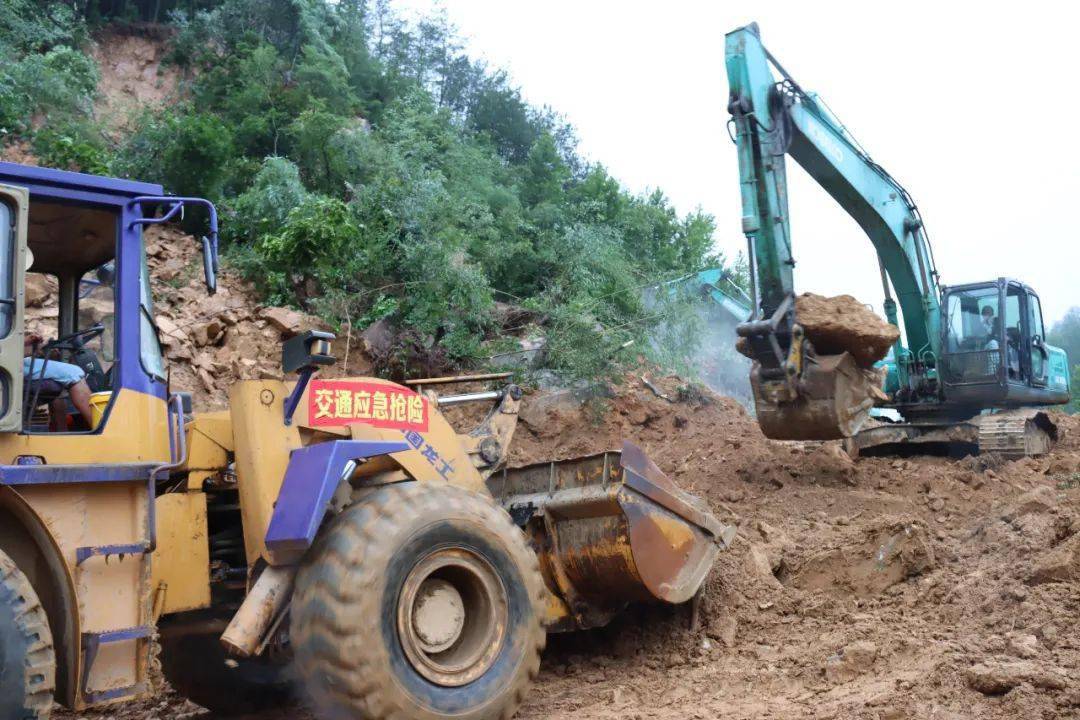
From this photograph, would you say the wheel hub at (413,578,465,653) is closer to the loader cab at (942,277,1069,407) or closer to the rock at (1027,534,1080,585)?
the rock at (1027,534,1080,585)

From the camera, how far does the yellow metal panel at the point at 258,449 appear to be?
14.1ft

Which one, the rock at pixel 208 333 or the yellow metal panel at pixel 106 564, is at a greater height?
the rock at pixel 208 333

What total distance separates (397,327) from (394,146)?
450cm

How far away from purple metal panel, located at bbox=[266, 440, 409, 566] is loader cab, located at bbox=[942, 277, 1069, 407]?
30.0 feet

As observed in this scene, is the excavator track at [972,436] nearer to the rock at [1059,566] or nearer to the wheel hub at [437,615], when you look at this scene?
the rock at [1059,566]

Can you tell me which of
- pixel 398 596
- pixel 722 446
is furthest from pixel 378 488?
pixel 722 446

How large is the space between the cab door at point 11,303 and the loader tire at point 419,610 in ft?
4.35

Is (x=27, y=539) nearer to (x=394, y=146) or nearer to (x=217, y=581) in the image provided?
(x=217, y=581)

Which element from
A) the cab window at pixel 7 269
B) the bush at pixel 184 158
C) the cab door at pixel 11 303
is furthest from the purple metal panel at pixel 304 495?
the bush at pixel 184 158

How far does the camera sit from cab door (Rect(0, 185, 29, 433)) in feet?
11.9

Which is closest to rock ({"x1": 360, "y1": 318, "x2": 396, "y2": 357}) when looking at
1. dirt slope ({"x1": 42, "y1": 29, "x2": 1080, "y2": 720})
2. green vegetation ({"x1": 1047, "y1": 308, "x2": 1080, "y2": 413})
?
dirt slope ({"x1": 42, "y1": 29, "x2": 1080, "y2": 720})

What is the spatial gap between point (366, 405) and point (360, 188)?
33.0ft

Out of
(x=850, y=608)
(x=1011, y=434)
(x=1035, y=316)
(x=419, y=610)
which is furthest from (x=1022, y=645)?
(x=1035, y=316)

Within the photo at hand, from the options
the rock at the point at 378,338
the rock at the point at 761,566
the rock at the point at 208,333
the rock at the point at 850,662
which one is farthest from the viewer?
the rock at the point at 378,338
